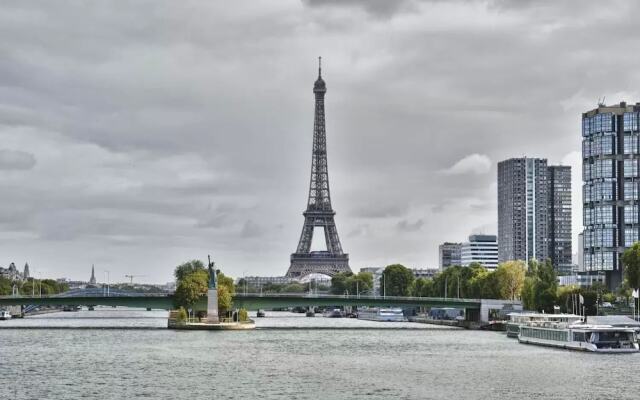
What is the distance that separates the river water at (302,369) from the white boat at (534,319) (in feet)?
14.4

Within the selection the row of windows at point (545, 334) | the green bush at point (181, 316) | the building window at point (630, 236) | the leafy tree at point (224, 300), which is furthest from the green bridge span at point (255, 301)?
the building window at point (630, 236)

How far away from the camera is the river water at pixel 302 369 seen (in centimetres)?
6981

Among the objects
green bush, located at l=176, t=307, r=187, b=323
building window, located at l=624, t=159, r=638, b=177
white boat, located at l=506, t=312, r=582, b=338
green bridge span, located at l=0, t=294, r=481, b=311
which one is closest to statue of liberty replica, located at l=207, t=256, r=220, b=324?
green bush, located at l=176, t=307, r=187, b=323

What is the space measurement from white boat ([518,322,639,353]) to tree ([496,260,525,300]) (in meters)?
66.8

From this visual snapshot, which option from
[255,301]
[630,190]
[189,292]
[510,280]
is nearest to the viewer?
[189,292]

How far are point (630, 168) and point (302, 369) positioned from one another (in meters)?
124

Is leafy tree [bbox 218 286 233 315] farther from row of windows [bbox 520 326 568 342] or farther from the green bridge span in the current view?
row of windows [bbox 520 326 568 342]

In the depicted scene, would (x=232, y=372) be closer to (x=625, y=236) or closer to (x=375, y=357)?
(x=375, y=357)

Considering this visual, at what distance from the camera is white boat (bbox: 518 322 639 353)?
104062 mm

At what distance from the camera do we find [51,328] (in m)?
154

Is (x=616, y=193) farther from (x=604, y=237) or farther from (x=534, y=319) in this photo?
(x=534, y=319)

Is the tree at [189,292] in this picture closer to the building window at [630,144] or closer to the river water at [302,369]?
the river water at [302,369]

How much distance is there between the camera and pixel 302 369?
8556 cm

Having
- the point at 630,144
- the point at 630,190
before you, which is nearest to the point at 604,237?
the point at 630,190
